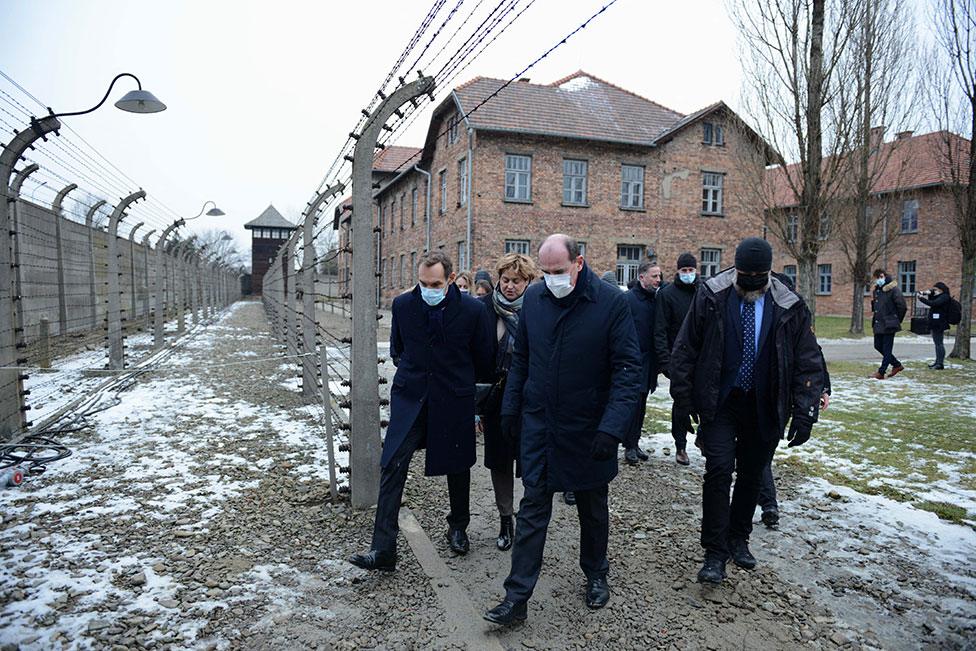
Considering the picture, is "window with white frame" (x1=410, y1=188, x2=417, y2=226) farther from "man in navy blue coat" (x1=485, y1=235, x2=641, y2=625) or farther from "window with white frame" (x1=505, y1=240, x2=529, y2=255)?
"man in navy blue coat" (x1=485, y1=235, x2=641, y2=625)

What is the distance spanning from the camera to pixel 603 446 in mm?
3311

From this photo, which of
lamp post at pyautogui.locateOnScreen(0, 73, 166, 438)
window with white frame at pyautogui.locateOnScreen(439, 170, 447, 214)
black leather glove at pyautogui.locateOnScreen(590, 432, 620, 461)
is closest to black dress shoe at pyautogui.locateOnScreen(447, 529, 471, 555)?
black leather glove at pyautogui.locateOnScreen(590, 432, 620, 461)

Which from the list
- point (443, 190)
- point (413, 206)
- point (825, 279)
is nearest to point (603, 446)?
point (443, 190)

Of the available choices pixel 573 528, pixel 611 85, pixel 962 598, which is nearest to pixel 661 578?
pixel 573 528

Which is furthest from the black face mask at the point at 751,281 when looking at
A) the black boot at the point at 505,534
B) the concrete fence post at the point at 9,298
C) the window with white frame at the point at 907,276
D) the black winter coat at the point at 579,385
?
the window with white frame at the point at 907,276

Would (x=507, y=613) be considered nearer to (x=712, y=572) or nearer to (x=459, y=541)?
(x=459, y=541)

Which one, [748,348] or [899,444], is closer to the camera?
[748,348]

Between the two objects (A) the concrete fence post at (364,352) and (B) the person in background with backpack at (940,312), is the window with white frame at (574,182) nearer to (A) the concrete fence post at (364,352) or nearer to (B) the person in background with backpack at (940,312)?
(B) the person in background with backpack at (940,312)

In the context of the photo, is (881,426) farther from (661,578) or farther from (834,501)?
(661,578)

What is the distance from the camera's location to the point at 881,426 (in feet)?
26.4

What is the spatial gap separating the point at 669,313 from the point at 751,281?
2116mm

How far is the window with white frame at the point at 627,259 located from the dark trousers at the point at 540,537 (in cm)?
2378

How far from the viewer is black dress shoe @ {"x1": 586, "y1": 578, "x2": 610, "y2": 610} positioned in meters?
3.56

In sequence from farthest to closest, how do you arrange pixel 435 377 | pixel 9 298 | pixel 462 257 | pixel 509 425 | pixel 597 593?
pixel 462 257 < pixel 9 298 < pixel 435 377 < pixel 509 425 < pixel 597 593
